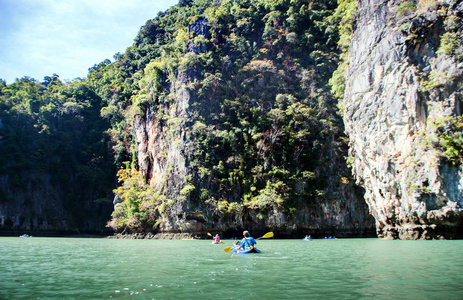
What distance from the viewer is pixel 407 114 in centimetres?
2072

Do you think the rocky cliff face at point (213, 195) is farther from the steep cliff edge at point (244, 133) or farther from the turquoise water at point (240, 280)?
the turquoise water at point (240, 280)

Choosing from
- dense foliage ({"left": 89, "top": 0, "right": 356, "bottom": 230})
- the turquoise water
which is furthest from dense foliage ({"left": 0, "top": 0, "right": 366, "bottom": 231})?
the turquoise water

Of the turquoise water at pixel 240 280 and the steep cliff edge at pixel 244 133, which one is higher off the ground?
the steep cliff edge at pixel 244 133

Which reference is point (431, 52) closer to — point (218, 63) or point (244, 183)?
point (244, 183)

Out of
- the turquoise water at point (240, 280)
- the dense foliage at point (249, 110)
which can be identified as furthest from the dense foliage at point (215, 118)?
the turquoise water at point (240, 280)

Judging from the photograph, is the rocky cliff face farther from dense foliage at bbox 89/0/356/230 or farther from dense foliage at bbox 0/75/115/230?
dense foliage at bbox 0/75/115/230

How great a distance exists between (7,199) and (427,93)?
4652 cm

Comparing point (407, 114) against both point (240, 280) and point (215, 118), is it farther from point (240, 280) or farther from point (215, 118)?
point (215, 118)

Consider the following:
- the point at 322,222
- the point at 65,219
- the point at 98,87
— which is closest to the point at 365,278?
the point at 322,222

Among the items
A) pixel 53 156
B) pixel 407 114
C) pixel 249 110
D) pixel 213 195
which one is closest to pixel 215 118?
pixel 249 110

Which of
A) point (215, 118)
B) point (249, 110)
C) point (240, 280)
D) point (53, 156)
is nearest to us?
point (240, 280)

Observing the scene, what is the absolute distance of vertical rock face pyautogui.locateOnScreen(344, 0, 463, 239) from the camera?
1891cm

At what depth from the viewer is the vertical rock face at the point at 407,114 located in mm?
18906

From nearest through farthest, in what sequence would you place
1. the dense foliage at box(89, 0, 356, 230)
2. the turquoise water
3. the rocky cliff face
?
1. the turquoise water
2. the rocky cliff face
3. the dense foliage at box(89, 0, 356, 230)
